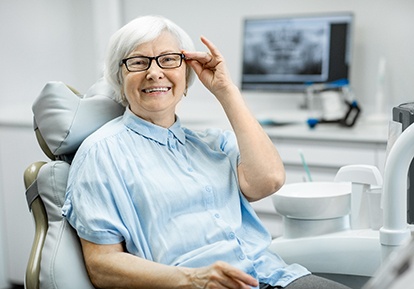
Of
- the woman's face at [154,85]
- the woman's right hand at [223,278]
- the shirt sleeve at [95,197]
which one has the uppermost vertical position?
the woman's face at [154,85]

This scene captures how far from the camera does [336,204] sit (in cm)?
189

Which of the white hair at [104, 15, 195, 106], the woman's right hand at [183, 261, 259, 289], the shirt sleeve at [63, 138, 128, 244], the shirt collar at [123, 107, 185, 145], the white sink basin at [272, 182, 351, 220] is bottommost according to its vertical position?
the woman's right hand at [183, 261, 259, 289]

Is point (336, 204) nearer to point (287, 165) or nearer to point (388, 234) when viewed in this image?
point (388, 234)

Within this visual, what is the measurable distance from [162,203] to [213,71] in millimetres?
434

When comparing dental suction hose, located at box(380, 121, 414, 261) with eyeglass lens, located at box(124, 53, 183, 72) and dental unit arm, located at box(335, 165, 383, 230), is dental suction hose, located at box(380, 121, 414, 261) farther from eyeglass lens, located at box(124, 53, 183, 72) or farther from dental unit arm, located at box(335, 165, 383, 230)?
eyeglass lens, located at box(124, 53, 183, 72)

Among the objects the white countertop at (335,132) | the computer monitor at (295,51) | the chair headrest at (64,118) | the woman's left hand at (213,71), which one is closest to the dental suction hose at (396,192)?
the woman's left hand at (213,71)

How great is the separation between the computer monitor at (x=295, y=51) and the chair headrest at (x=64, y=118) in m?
1.97

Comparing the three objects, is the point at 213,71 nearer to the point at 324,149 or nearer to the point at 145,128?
the point at 145,128

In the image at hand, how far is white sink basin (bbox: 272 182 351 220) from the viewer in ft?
6.08

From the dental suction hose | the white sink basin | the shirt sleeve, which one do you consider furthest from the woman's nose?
the dental suction hose

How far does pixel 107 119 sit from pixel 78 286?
0.49 meters

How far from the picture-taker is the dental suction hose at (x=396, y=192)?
A: 1.37m

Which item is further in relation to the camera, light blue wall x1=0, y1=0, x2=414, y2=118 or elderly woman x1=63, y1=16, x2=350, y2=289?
light blue wall x1=0, y1=0, x2=414, y2=118

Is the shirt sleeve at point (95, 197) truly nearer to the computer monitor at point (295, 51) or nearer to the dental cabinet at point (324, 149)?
the dental cabinet at point (324, 149)
